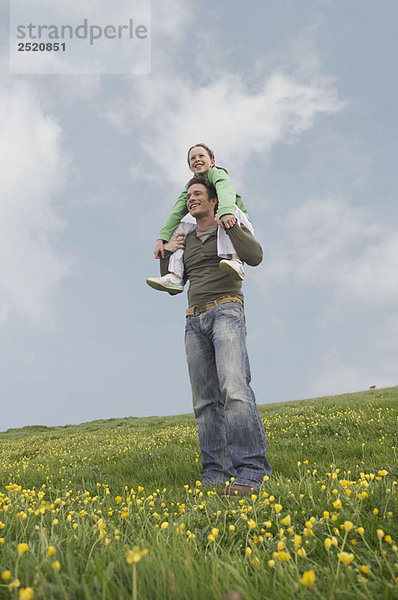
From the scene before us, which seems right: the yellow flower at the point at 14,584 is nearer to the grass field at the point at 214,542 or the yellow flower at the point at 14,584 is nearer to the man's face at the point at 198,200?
the grass field at the point at 214,542

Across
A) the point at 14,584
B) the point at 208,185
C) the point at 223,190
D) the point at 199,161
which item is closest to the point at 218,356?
the point at 223,190

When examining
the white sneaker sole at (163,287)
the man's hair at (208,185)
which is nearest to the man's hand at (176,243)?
the white sneaker sole at (163,287)

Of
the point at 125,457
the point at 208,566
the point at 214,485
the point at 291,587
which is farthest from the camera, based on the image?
the point at 125,457

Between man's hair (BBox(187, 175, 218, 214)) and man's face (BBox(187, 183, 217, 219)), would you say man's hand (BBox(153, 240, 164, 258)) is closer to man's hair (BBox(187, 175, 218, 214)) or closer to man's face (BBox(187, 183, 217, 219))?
man's face (BBox(187, 183, 217, 219))

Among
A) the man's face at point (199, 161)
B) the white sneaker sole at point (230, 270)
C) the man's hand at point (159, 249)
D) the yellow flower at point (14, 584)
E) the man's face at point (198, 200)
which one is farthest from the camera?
the man's hand at point (159, 249)

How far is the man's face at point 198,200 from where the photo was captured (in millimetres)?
5629

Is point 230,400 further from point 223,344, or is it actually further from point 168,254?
point 168,254

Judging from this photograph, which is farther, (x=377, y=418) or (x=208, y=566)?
(x=377, y=418)

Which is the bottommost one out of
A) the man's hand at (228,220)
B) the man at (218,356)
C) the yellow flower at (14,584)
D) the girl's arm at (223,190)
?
the yellow flower at (14,584)

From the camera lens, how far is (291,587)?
1.62 m

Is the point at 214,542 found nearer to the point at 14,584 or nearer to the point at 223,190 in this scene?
the point at 14,584

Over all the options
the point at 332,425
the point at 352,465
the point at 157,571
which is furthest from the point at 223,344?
the point at 332,425

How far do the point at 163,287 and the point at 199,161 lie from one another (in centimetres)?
193

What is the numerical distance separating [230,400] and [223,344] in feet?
2.17
